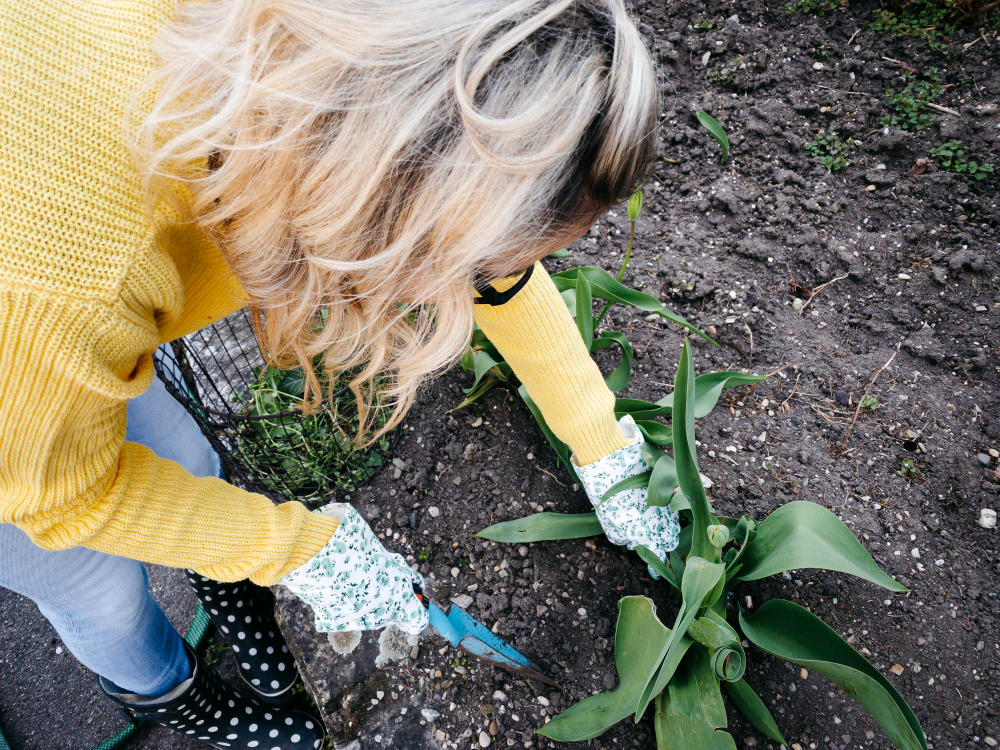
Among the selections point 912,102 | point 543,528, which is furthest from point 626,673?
point 912,102

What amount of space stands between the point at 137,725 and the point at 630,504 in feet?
4.42

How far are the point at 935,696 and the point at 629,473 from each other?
0.69m

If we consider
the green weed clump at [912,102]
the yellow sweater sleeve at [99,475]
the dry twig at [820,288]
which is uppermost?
the yellow sweater sleeve at [99,475]

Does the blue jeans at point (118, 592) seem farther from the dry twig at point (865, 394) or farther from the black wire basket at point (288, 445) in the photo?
the dry twig at point (865, 394)

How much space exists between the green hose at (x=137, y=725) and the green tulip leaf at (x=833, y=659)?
47.3 inches

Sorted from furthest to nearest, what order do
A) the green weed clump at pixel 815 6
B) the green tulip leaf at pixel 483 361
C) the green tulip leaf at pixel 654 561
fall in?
the green weed clump at pixel 815 6 < the green tulip leaf at pixel 483 361 < the green tulip leaf at pixel 654 561

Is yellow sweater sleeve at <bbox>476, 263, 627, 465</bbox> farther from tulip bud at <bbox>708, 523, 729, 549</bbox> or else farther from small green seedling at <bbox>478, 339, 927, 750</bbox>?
tulip bud at <bbox>708, 523, 729, 549</bbox>

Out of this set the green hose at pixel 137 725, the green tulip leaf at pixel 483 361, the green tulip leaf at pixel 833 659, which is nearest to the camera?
the green tulip leaf at pixel 833 659

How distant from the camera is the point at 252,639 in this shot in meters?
1.37

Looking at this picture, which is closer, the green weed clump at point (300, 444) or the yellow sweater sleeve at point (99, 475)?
the yellow sweater sleeve at point (99, 475)

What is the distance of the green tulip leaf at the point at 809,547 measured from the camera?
88 cm

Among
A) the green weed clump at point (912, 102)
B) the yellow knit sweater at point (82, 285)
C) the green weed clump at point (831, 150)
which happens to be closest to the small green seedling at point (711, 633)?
the yellow knit sweater at point (82, 285)

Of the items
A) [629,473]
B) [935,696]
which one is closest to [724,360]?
[629,473]

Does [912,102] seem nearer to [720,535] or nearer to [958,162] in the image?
A: [958,162]
